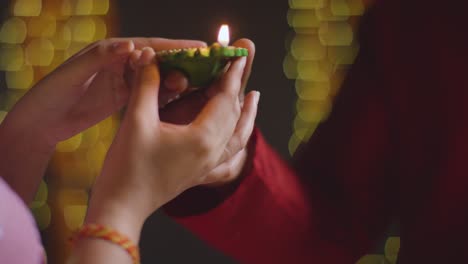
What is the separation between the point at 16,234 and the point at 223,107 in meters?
0.25

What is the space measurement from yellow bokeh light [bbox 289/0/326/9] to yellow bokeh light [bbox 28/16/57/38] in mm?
718

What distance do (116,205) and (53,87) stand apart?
0.28 metres

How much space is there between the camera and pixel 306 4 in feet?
6.12

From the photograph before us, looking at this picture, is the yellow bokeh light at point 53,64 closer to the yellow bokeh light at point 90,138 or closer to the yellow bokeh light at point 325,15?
the yellow bokeh light at point 90,138

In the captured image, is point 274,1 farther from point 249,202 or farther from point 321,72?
point 249,202

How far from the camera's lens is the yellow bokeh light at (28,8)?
1922 millimetres

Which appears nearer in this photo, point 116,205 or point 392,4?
point 116,205

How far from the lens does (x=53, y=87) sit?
798 mm

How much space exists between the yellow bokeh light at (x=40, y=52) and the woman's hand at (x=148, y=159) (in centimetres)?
134

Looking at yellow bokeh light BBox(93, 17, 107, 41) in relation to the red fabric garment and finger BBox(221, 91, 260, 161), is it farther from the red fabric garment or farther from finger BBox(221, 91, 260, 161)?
finger BBox(221, 91, 260, 161)

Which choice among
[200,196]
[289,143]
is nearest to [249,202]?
[200,196]

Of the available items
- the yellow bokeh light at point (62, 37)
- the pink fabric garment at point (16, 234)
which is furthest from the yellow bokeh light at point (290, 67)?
the pink fabric garment at point (16, 234)

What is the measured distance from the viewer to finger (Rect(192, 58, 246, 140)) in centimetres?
65

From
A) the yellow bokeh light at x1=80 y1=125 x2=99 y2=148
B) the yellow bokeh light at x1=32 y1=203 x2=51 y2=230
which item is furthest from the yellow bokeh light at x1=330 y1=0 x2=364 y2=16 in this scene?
the yellow bokeh light at x1=32 y1=203 x2=51 y2=230
